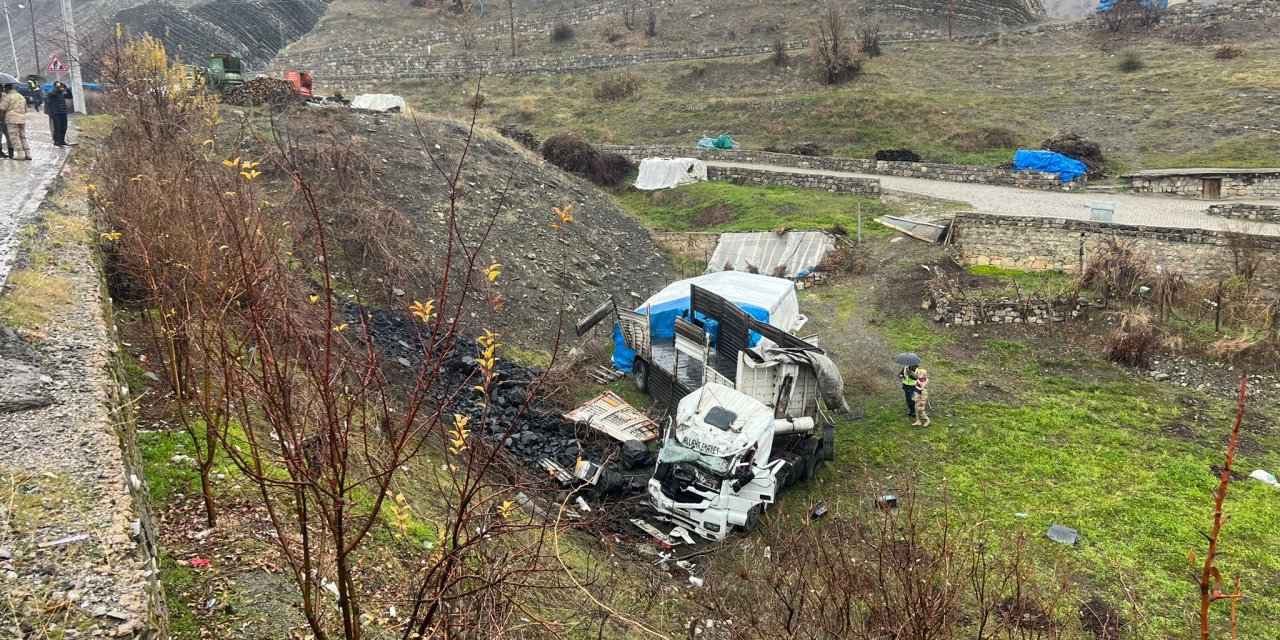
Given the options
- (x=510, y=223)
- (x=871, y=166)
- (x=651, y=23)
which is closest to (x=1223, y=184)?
(x=871, y=166)

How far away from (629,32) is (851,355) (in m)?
36.7

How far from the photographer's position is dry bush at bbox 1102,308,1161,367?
43.0ft

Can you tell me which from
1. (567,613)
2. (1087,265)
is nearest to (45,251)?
(567,613)

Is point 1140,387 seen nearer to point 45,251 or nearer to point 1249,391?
point 1249,391

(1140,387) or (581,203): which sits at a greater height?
(581,203)

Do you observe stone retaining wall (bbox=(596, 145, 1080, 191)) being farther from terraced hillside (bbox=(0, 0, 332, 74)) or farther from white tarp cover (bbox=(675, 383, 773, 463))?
terraced hillside (bbox=(0, 0, 332, 74))

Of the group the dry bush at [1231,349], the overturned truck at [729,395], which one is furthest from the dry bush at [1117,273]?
the overturned truck at [729,395]

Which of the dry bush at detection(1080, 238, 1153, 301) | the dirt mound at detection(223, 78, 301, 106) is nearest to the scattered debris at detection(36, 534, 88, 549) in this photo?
the dry bush at detection(1080, 238, 1153, 301)

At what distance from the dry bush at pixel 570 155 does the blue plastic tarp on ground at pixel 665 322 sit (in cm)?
1330

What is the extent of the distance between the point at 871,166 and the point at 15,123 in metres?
22.3

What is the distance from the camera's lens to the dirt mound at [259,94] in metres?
21.6

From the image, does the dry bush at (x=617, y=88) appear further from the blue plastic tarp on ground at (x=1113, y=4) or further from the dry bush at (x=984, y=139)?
the blue plastic tarp on ground at (x=1113, y=4)

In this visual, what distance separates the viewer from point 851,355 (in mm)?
14508

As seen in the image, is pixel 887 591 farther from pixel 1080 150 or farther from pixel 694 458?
pixel 1080 150
